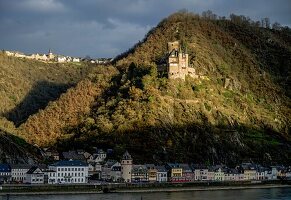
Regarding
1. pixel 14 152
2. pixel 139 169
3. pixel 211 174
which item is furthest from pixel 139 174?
pixel 14 152

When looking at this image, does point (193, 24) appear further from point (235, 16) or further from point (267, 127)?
point (267, 127)

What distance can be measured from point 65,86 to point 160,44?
31381 millimetres

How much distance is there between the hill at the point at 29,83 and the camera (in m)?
140

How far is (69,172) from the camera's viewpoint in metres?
83.8

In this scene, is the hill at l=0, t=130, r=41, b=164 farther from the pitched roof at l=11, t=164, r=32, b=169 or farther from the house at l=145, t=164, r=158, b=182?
the house at l=145, t=164, r=158, b=182

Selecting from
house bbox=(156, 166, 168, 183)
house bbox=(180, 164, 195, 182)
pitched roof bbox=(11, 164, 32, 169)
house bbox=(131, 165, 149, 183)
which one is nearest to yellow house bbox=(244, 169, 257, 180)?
house bbox=(180, 164, 195, 182)

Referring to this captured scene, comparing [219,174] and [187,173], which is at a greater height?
[187,173]

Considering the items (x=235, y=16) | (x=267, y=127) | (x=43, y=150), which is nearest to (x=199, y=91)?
(x=267, y=127)

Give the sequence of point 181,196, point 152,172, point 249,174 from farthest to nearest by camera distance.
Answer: point 249,174 < point 152,172 < point 181,196

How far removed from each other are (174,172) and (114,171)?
9.90 meters

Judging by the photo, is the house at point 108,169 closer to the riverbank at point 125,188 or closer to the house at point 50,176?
the riverbank at point 125,188

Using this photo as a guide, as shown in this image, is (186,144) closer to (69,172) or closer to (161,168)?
(161,168)

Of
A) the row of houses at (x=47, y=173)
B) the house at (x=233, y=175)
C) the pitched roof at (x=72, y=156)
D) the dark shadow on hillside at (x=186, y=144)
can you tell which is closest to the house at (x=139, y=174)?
the dark shadow on hillside at (x=186, y=144)

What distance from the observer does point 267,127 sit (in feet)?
405
